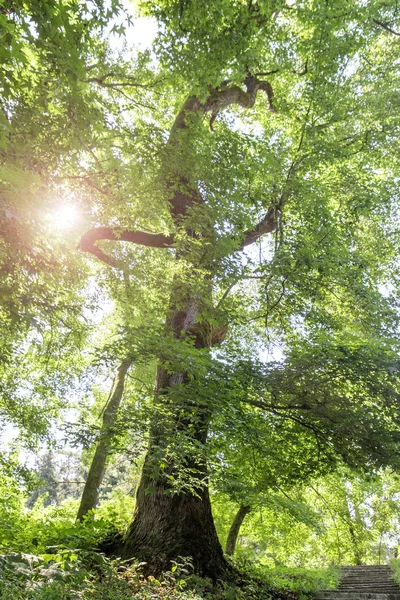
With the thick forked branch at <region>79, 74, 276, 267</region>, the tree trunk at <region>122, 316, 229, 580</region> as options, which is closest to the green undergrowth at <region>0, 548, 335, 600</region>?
the tree trunk at <region>122, 316, 229, 580</region>

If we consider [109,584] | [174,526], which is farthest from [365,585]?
[109,584]

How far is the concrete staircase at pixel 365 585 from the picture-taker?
7.65 m

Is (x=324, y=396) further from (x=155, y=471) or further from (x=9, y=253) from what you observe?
(x=9, y=253)

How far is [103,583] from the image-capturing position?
4.12m

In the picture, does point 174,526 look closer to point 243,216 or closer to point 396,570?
point 243,216

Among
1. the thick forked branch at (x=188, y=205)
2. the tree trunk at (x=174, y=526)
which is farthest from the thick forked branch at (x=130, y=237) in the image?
the tree trunk at (x=174, y=526)

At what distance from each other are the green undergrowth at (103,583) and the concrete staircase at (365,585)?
84 centimetres

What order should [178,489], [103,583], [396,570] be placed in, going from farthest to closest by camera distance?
[396,570] → [178,489] → [103,583]

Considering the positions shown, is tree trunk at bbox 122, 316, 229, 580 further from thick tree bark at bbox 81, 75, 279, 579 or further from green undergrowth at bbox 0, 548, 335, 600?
green undergrowth at bbox 0, 548, 335, 600

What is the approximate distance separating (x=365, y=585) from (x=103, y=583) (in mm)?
8304

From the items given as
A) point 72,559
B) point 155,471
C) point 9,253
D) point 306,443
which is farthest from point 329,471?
point 9,253

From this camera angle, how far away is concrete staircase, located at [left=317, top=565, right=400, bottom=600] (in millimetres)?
7648

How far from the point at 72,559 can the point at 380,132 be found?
398 inches

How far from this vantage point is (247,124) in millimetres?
13273
